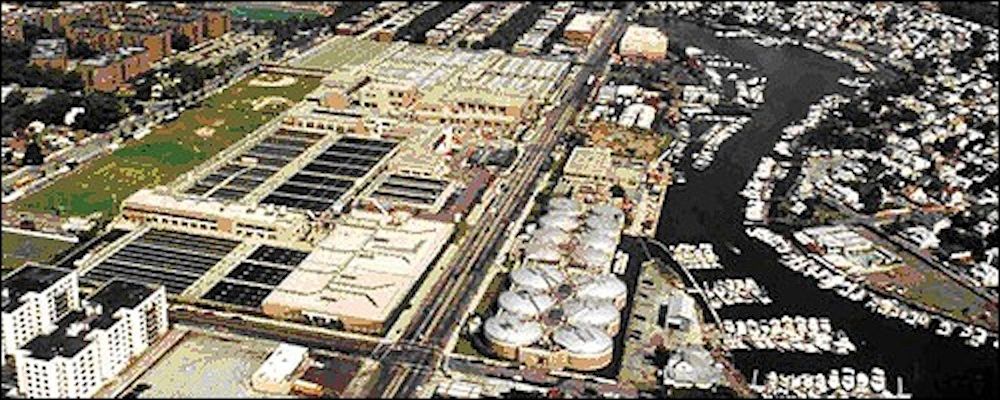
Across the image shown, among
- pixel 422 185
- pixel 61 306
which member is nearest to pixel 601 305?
pixel 422 185

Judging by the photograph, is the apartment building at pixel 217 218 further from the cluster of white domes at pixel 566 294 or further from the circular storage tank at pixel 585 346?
the circular storage tank at pixel 585 346

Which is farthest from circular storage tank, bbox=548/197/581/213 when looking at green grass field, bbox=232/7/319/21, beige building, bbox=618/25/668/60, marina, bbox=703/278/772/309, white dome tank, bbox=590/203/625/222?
green grass field, bbox=232/7/319/21

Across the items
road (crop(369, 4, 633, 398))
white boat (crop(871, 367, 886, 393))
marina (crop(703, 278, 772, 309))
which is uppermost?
white boat (crop(871, 367, 886, 393))

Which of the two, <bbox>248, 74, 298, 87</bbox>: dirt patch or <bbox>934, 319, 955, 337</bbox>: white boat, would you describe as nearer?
<bbox>934, 319, 955, 337</bbox>: white boat

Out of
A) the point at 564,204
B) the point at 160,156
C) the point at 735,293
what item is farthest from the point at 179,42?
the point at 735,293

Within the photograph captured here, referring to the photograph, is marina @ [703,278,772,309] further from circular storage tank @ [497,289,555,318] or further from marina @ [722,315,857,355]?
circular storage tank @ [497,289,555,318]

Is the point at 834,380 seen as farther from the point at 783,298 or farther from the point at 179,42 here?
the point at 179,42

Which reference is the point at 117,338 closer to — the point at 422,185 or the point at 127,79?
the point at 422,185

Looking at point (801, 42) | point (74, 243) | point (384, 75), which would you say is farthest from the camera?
point (801, 42)
